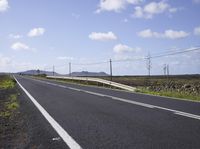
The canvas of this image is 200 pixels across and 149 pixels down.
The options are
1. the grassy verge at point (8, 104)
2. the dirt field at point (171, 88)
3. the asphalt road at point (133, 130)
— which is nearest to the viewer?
the asphalt road at point (133, 130)

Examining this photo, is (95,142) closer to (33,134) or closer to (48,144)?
(48,144)

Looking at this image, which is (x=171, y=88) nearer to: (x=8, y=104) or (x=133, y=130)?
(x=8, y=104)

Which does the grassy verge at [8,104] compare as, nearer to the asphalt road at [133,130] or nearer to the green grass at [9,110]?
the green grass at [9,110]

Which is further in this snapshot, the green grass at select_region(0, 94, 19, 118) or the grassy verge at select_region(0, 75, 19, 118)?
the grassy verge at select_region(0, 75, 19, 118)

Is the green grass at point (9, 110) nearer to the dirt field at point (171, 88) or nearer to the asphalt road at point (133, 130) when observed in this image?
the asphalt road at point (133, 130)

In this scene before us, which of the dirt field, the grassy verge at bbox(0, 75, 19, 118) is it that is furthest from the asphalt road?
the dirt field

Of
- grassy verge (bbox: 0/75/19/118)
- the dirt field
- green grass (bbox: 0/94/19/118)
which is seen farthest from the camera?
the dirt field

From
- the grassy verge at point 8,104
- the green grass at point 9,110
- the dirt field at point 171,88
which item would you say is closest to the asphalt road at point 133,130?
the green grass at point 9,110

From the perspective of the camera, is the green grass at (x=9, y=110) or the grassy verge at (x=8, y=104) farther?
the grassy verge at (x=8, y=104)

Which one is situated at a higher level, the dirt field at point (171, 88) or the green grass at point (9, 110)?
the dirt field at point (171, 88)

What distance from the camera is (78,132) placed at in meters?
7.93

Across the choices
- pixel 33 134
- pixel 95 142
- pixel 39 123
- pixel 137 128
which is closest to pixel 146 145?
pixel 95 142

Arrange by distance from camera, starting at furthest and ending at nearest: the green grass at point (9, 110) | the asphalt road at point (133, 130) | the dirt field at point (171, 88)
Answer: the dirt field at point (171, 88)
the green grass at point (9, 110)
the asphalt road at point (133, 130)

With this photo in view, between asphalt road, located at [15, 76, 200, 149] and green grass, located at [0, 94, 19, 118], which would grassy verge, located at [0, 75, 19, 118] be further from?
asphalt road, located at [15, 76, 200, 149]
